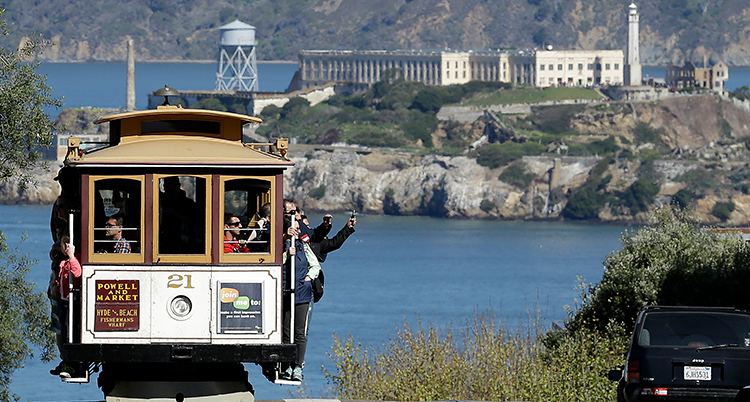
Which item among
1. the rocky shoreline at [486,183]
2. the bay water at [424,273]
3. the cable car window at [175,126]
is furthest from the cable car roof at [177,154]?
the rocky shoreline at [486,183]

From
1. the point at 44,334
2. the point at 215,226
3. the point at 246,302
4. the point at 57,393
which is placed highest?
the point at 215,226

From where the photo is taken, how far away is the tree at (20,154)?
17.1 metres

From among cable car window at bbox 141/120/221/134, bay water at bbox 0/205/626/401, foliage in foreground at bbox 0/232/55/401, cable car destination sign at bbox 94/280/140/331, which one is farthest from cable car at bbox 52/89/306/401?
bay water at bbox 0/205/626/401

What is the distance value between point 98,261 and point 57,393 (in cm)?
4621

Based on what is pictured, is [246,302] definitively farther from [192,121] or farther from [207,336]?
[192,121]

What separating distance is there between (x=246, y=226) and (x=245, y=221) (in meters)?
0.22

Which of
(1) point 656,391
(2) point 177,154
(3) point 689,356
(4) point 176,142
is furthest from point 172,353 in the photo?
(3) point 689,356

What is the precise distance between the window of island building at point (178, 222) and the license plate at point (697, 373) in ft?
17.0

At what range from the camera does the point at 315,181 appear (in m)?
188

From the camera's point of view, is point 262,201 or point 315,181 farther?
point 315,181

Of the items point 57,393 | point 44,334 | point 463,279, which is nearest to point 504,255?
point 463,279

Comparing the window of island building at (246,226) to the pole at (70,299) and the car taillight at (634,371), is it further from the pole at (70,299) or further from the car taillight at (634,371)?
the car taillight at (634,371)

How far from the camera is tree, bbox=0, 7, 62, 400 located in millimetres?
17062

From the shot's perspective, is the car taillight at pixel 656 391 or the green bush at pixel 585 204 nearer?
the car taillight at pixel 656 391
